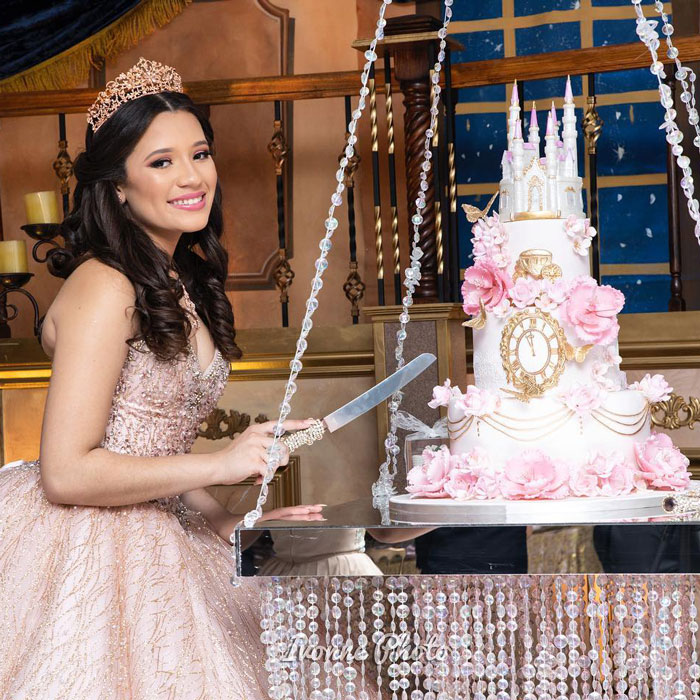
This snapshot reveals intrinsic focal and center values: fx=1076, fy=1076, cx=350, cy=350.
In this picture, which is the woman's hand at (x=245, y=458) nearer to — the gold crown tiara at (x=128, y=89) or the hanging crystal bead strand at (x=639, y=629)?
the hanging crystal bead strand at (x=639, y=629)

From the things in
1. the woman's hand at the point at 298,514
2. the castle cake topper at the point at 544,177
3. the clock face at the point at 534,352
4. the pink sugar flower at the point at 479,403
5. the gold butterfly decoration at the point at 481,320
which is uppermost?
the castle cake topper at the point at 544,177

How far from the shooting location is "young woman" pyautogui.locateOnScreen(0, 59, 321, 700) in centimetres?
167

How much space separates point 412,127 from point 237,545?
5.86ft

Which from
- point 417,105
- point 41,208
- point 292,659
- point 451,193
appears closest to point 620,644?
point 292,659

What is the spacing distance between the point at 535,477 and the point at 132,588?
681 mm

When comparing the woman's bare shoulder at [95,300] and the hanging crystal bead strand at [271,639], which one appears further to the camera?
the woman's bare shoulder at [95,300]

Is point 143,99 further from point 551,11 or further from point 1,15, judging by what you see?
point 551,11

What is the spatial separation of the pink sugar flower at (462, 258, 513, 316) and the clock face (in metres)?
0.05

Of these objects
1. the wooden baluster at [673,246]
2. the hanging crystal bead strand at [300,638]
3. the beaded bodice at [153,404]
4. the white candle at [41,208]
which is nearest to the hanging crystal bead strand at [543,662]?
the hanging crystal bead strand at [300,638]

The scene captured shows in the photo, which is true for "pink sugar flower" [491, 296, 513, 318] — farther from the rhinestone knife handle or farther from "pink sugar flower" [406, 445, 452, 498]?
the rhinestone knife handle

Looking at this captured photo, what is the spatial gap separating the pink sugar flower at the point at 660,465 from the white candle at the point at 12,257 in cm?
228

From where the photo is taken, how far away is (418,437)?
1.96 meters

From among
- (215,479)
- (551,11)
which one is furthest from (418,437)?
(551,11)

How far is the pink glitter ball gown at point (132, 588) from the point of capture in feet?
5.37
